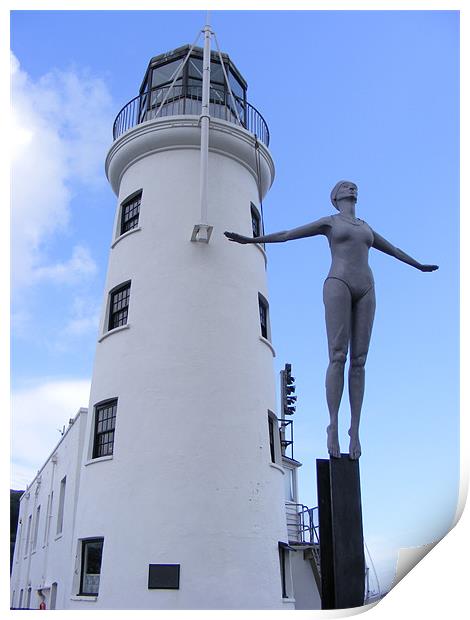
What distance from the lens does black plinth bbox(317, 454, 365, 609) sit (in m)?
7.75

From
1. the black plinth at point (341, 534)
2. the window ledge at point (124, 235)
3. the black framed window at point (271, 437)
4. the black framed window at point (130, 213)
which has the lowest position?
the black plinth at point (341, 534)

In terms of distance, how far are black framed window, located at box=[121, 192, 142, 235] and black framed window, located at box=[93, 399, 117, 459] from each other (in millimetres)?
5243

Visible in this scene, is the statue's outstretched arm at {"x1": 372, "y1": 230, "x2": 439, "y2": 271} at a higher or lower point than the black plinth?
higher

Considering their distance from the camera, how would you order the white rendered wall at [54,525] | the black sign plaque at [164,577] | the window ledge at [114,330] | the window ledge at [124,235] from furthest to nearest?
the white rendered wall at [54,525]
the window ledge at [124,235]
the window ledge at [114,330]
the black sign plaque at [164,577]

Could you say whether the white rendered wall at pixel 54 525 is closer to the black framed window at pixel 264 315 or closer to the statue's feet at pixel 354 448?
the black framed window at pixel 264 315

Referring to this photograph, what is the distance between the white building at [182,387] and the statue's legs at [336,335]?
7.76 meters

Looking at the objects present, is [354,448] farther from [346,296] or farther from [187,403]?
[187,403]

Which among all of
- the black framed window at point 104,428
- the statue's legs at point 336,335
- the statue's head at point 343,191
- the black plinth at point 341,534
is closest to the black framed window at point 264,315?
A: the black framed window at point 104,428

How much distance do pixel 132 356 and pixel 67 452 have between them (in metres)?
8.08

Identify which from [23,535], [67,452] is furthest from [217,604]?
[23,535]

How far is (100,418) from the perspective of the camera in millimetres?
17781

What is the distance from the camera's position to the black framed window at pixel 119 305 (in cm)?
1858

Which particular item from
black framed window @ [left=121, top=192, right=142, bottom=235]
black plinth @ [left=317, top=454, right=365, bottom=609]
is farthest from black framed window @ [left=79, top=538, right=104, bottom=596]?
black plinth @ [left=317, top=454, right=365, bottom=609]

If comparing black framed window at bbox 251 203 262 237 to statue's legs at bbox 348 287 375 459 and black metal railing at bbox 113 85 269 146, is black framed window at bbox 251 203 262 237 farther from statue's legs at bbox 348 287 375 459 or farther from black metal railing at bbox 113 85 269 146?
statue's legs at bbox 348 287 375 459
